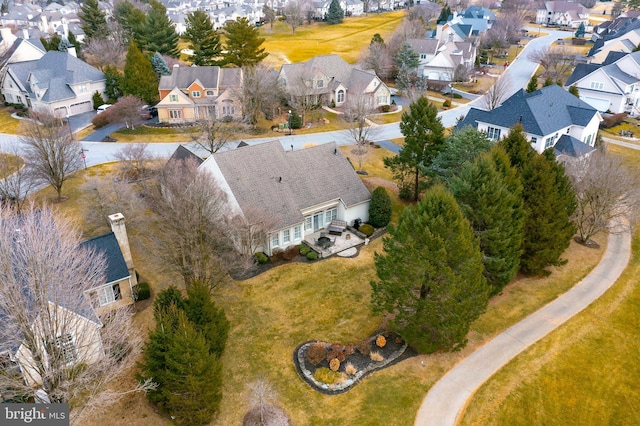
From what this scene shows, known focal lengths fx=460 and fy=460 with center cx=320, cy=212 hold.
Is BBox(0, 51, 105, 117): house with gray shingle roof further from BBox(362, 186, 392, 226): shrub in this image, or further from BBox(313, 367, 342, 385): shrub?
BBox(313, 367, 342, 385): shrub

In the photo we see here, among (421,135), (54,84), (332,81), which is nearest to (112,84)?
(54,84)

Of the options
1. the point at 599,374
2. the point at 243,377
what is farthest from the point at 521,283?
the point at 243,377

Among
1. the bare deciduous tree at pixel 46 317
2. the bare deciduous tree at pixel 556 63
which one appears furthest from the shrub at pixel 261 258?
the bare deciduous tree at pixel 556 63

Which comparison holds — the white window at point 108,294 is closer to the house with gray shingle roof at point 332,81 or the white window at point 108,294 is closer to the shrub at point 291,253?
the shrub at point 291,253

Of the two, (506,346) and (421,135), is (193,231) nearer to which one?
(506,346)

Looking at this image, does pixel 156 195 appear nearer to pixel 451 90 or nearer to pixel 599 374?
pixel 599 374

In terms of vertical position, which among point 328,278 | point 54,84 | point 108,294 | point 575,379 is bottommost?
point 575,379
